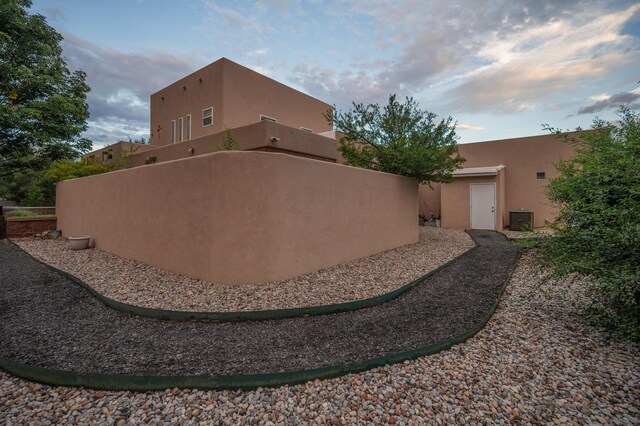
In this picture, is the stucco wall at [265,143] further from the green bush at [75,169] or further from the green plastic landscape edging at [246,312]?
the green plastic landscape edging at [246,312]

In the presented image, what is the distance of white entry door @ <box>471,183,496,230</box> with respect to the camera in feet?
40.7

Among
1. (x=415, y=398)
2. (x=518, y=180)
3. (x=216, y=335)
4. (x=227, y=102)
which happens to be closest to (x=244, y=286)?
(x=216, y=335)

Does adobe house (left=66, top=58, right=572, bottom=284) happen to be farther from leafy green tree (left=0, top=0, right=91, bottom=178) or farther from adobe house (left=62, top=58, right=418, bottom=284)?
leafy green tree (left=0, top=0, right=91, bottom=178)

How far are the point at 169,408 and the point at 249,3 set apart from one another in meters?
9.11

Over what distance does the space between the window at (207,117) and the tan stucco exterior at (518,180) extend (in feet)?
36.0

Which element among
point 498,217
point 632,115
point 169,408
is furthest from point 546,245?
point 498,217

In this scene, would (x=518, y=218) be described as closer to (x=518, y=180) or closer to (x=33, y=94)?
(x=518, y=180)

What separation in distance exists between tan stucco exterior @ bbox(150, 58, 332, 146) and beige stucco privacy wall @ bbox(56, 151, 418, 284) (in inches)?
228

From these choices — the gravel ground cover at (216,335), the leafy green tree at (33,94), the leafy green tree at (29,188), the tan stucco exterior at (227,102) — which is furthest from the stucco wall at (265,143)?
the leafy green tree at (29,188)

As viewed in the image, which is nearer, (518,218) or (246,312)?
(246,312)

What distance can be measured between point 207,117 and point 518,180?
14.4 meters

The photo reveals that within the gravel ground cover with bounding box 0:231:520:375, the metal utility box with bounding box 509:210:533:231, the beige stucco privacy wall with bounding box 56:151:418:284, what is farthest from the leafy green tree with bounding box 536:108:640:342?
the metal utility box with bounding box 509:210:533:231

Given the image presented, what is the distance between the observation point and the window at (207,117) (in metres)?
12.3

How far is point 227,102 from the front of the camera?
38.9ft
